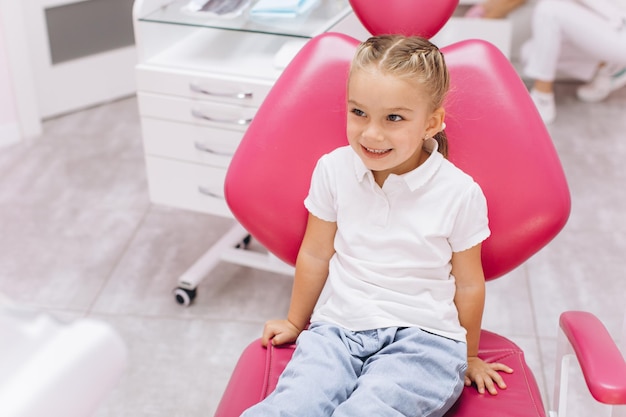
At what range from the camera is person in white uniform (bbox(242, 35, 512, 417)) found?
1.30 m

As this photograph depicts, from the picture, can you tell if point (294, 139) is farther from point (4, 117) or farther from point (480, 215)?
point (4, 117)

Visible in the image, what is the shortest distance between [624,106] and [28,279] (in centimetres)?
260

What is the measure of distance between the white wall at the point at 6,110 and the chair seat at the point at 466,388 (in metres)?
2.29

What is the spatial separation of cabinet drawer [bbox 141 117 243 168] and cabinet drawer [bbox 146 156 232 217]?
23 millimetres

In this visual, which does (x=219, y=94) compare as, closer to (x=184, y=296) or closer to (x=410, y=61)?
(x=184, y=296)

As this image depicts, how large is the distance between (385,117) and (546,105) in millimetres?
2440

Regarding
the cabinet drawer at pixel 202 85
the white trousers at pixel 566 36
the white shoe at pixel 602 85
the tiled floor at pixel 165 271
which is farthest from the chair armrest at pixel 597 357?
the white shoe at pixel 602 85

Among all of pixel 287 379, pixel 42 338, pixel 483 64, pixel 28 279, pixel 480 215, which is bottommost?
pixel 28 279

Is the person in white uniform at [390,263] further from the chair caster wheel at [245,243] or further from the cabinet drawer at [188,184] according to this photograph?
the chair caster wheel at [245,243]

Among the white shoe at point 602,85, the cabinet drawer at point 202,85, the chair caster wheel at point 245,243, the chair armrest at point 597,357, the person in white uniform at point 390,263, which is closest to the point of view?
the chair armrest at point 597,357

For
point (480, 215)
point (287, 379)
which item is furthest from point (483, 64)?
point (287, 379)

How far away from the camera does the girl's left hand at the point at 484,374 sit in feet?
4.55

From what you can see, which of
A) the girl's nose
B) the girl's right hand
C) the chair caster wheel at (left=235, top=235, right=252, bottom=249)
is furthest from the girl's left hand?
the chair caster wheel at (left=235, top=235, right=252, bottom=249)

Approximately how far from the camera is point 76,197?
3000 mm
